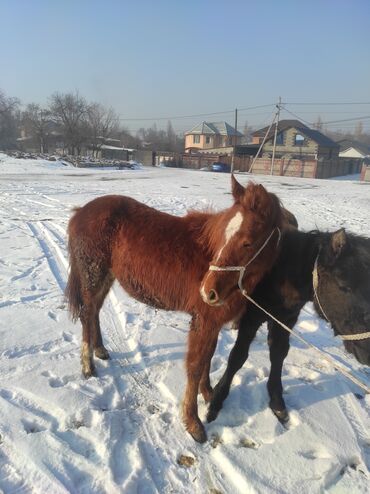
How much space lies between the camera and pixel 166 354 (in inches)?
155

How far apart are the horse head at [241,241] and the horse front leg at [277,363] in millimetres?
919

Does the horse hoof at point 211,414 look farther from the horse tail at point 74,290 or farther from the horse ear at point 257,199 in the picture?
the horse ear at point 257,199

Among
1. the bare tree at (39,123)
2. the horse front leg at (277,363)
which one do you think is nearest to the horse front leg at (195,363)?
the horse front leg at (277,363)

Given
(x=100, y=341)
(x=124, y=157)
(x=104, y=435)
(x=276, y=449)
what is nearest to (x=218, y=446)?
(x=276, y=449)

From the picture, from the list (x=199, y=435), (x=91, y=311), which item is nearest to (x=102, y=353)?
(x=91, y=311)

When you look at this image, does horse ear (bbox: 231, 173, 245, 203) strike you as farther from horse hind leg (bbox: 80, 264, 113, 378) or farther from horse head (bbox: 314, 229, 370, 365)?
horse hind leg (bbox: 80, 264, 113, 378)

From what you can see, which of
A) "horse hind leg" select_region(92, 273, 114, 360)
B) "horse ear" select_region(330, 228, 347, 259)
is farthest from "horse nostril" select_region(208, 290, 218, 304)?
"horse hind leg" select_region(92, 273, 114, 360)

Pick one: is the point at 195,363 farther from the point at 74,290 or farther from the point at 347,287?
the point at 74,290

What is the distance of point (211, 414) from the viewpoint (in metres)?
3.10

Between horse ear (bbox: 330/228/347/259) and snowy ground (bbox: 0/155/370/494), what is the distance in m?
1.59

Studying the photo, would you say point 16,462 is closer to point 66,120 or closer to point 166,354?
point 166,354

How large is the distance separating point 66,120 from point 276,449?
6249 cm

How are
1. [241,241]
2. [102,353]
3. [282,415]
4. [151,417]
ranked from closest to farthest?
[241,241] < [151,417] < [282,415] < [102,353]

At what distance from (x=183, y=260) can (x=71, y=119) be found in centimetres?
6169
